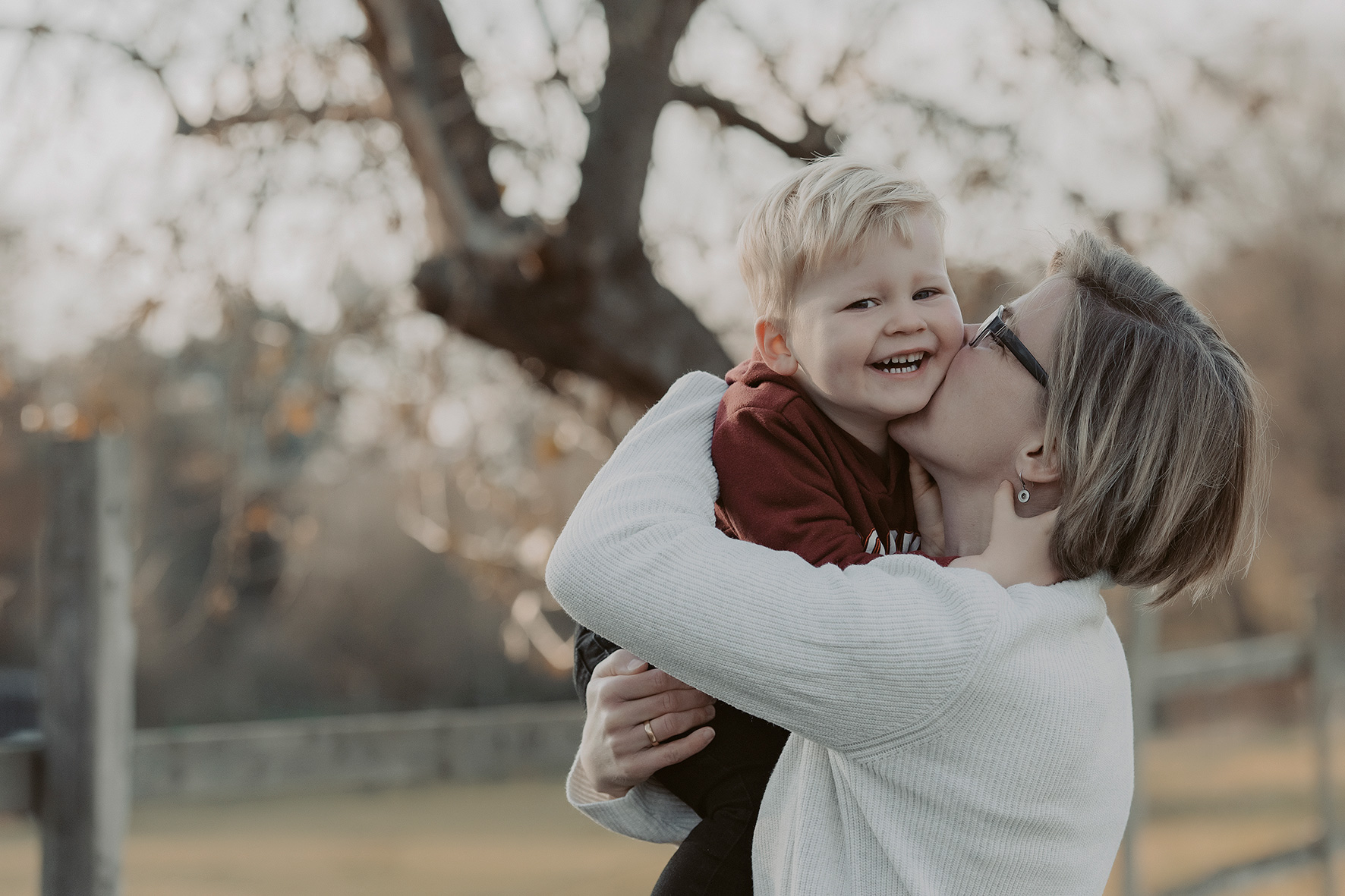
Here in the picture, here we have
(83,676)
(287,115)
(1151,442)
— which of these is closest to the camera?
(1151,442)

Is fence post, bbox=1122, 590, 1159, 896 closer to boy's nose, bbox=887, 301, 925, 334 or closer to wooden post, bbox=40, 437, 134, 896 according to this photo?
boy's nose, bbox=887, 301, 925, 334

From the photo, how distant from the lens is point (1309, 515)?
54.7 ft

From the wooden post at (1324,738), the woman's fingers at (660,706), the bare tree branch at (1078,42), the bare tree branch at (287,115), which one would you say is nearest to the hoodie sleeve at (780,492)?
the woman's fingers at (660,706)

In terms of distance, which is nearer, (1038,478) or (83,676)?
(1038,478)

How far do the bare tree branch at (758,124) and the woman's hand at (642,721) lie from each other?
2.73 m

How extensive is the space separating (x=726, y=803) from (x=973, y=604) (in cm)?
45

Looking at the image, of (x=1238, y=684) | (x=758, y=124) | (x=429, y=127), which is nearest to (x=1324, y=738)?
(x=1238, y=684)

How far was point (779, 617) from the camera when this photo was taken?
1121mm

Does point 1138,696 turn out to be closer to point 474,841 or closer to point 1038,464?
point 1038,464

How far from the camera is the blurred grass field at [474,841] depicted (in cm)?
748

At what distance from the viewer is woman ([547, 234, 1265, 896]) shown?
3.70 feet

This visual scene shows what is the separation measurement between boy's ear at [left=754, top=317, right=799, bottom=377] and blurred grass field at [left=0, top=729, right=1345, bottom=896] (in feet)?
16.4

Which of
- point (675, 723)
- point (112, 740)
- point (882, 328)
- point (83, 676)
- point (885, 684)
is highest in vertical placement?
point (882, 328)

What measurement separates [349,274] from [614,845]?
5.78m
